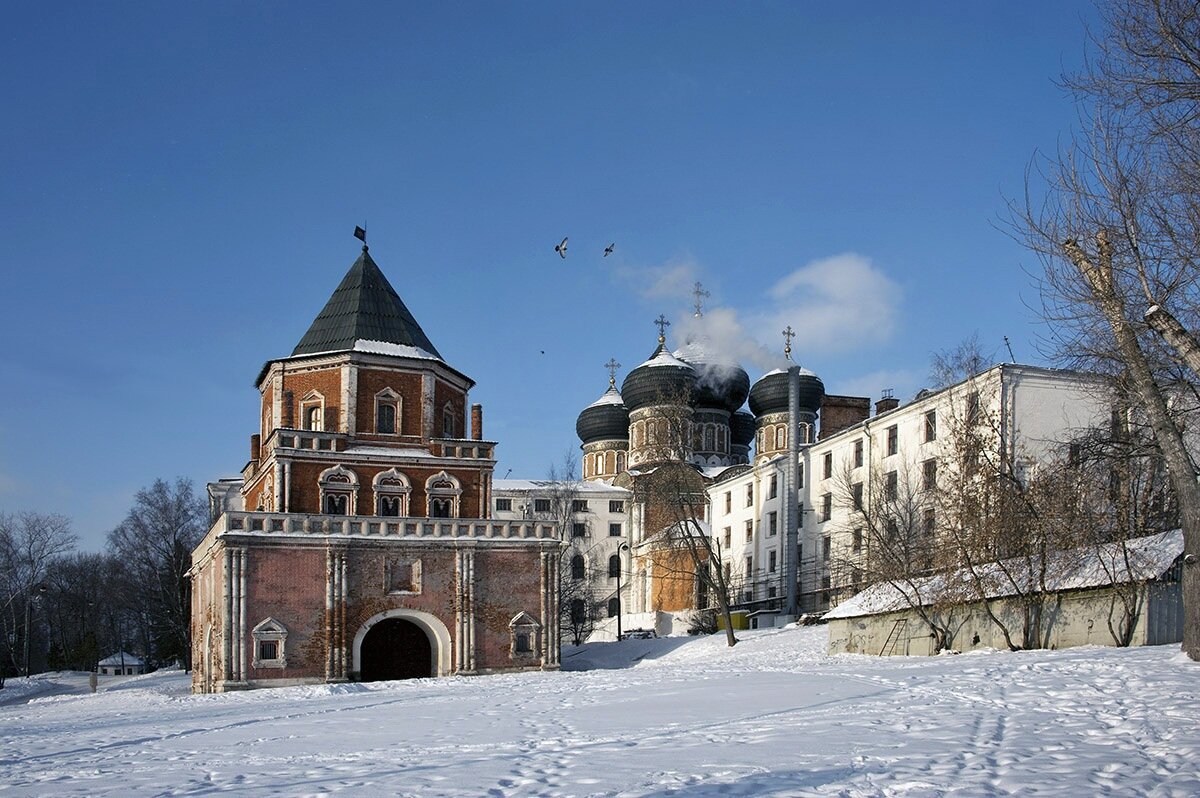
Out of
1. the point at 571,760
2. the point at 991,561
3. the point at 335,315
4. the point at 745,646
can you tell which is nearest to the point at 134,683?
the point at 335,315

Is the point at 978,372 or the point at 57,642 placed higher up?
the point at 978,372

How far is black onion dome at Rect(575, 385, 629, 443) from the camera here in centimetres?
6512

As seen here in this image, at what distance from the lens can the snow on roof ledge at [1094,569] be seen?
2000 centimetres

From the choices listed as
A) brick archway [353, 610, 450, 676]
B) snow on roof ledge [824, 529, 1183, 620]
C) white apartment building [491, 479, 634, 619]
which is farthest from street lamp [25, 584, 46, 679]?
snow on roof ledge [824, 529, 1183, 620]

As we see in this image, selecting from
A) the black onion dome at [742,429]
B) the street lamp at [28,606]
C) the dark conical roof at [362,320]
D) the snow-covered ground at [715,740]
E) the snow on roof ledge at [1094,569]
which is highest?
the dark conical roof at [362,320]

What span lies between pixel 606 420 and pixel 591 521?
5.85 m

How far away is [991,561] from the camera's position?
23.4 m

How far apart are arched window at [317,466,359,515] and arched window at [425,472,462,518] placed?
2236mm

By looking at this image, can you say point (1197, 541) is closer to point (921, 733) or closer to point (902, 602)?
point (921, 733)

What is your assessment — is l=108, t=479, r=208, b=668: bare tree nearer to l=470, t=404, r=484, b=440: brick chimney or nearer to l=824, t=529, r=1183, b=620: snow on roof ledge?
l=470, t=404, r=484, b=440: brick chimney

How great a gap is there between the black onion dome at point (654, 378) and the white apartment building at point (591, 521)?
199 inches

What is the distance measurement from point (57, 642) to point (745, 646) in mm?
59670

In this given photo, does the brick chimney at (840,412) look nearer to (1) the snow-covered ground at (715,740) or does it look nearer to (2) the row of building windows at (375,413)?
(2) the row of building windows at (375,413)

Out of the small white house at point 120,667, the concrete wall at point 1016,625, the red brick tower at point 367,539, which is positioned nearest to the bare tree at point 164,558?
the small white house at point 120,667
